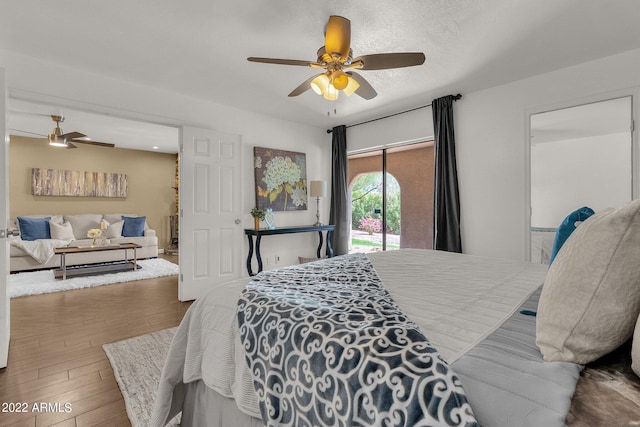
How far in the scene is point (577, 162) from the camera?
2906 mm

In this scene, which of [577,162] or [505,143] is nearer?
[577,162]

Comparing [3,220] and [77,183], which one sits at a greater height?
[77,183]

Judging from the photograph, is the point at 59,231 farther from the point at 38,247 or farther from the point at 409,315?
the point at 409,315

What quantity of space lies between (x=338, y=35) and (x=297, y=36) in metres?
0.59

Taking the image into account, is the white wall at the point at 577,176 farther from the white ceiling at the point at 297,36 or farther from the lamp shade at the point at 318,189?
the lamp shade at the point at 318,189

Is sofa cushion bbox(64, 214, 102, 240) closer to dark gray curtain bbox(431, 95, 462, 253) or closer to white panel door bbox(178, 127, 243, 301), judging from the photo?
white panel door bbox(178, 127, 243, 301)

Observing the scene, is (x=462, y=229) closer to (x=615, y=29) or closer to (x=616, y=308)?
(x=615, y=29)

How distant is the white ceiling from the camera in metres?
2.05

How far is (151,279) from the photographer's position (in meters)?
4.58

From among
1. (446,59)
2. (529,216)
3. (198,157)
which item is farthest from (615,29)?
(198,157)

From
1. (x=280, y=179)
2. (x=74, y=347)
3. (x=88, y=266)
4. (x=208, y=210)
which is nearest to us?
(x=74, y=347)

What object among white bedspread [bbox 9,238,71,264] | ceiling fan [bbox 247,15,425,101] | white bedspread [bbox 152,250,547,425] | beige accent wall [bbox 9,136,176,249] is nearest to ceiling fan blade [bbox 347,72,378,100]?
ceiling fan [bbox 247,15,425,101]

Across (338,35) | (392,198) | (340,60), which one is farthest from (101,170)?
(338,35)

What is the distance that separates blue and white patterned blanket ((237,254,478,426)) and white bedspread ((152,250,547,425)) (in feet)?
0.30
